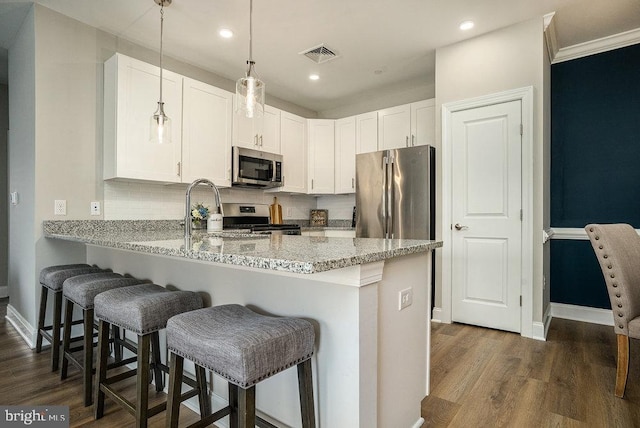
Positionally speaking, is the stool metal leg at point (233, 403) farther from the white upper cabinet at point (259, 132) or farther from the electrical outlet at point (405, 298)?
the white upper cabinet at point (259, 132)

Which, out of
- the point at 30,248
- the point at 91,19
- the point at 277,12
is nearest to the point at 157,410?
the point at 30,248

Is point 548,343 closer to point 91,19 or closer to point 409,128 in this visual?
point 409,128

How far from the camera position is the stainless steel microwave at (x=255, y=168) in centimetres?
364

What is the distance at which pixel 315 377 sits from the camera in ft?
4.34

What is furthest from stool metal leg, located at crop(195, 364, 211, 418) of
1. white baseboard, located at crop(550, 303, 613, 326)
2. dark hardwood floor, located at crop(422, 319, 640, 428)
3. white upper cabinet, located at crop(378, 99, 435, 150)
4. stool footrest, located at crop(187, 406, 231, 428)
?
white baseboard, located at crop(550, 303, 613, 326)

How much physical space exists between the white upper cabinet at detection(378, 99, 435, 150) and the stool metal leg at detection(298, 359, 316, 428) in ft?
10.3

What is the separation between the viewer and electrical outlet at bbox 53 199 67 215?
2.65 metres

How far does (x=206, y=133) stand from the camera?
11.1 feet

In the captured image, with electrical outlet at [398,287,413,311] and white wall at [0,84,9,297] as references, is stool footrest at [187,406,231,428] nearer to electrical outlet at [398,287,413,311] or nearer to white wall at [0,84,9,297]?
electrical outlet at [398,287,413,311]

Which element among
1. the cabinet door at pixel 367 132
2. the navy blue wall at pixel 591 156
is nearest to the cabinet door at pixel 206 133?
the cabinet door at pixel 367 132

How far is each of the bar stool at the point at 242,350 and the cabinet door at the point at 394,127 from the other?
10.3 feet

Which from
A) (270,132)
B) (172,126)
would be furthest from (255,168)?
(172,126)

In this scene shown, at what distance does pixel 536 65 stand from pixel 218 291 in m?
3.03

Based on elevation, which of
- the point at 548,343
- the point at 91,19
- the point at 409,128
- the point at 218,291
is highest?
the point at 91,19
